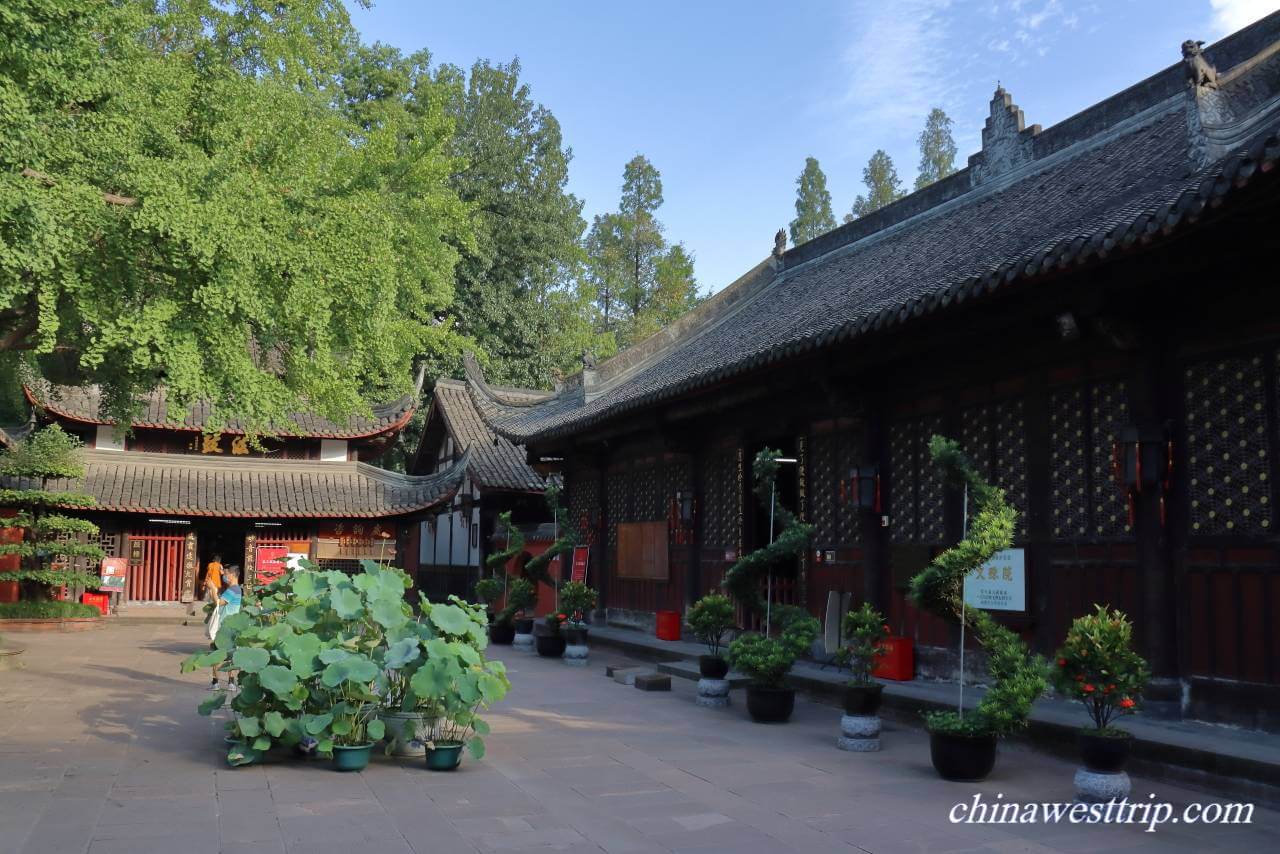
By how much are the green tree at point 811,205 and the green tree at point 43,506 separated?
29.5 m

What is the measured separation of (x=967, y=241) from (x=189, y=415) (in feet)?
64.6

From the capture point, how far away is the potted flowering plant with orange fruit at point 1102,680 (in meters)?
5.34

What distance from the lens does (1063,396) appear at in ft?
25.7

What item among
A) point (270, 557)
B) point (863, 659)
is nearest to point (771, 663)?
point (863, 659)

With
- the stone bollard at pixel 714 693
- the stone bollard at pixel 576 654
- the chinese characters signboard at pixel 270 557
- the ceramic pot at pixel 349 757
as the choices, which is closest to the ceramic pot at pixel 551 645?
the stone bollard at pixel 576 654

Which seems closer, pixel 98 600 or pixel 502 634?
pixel 502 634

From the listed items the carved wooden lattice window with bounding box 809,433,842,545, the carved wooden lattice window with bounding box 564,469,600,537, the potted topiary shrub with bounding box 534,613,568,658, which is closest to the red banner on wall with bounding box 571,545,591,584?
the carved wooden lattice window with bounding box 564,469,600,537

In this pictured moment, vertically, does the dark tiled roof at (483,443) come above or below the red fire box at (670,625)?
above

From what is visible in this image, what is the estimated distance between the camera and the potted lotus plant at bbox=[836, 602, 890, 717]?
7.08m

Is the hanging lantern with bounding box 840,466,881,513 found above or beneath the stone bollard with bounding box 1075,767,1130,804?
above

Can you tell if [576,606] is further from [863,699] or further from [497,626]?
[863,699]

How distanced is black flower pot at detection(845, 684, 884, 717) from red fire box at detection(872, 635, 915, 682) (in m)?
2.08

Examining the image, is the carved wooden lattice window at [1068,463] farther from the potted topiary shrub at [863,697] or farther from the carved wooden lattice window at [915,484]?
the potted topiary shrub at [863,697]

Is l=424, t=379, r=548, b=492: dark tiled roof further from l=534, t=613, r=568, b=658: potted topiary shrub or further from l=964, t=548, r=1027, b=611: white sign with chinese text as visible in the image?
l=964, t=548, r=1027, b=611: white sign with chinese text
